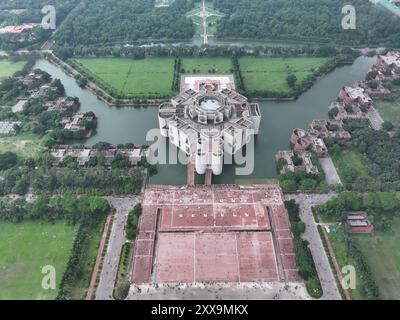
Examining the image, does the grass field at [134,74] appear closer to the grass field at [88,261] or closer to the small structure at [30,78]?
the small structure at [30,78]

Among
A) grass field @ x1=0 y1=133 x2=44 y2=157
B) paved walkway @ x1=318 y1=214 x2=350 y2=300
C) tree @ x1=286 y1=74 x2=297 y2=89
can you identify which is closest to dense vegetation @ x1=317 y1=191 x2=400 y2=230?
paved walkway @ x1=318 y1=214 x2=350 y2=300

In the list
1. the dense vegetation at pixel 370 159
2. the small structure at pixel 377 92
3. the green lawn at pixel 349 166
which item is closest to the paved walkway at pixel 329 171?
the green lawn at pixel 349 166

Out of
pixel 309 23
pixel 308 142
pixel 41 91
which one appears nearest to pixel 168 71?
pixel 41 91

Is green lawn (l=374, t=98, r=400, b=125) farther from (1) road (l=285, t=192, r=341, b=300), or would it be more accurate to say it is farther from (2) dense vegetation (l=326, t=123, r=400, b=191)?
(1) road (l=285, t=192, r=341, b=300)

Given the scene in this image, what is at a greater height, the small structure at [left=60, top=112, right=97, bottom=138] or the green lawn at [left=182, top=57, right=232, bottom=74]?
the green lawn at [left=182, top=57, right=232, bottom=74]

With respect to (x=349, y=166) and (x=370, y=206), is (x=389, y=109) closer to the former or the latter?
(x=349, y=166)

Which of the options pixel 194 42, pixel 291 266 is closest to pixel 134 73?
pixel 194 42
